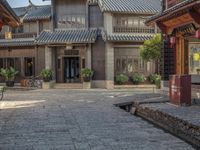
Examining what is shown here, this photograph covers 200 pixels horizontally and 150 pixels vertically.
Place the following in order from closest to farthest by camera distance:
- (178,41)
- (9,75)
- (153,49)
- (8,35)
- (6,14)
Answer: (6,14) < (178,41) < (153,49) < (8,35) < (9,75)

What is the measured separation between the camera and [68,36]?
32.3 m

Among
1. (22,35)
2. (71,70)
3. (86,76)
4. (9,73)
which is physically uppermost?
(22,35)

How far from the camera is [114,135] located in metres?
9.84

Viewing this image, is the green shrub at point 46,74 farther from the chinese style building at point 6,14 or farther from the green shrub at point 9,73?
the chinese style building at point 6,14

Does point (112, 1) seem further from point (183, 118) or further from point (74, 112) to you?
point (183, 118)

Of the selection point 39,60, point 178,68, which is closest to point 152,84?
point 39,60

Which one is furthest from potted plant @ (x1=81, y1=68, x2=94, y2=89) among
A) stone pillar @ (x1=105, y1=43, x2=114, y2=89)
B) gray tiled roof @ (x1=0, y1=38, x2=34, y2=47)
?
gray tiled roof @ (x1=0, y1=38, x2=34, y2=47)

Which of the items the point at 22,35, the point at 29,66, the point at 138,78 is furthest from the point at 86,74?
the point at 22,35

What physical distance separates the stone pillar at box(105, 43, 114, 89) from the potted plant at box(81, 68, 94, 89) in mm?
1250

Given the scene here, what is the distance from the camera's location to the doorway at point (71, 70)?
34.0 metres

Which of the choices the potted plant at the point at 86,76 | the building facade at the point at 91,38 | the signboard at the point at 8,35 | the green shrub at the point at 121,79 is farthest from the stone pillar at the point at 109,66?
the signboard at the point at 8,35

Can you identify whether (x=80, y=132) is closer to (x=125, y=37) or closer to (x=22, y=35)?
(x=125, y=37)

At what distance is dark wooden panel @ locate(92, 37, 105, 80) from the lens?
3203 cm

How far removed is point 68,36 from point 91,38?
2027 mm
